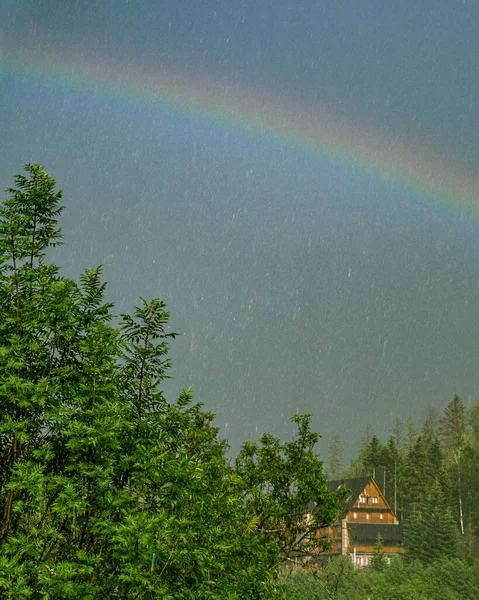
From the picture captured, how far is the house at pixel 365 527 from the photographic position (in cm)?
6194

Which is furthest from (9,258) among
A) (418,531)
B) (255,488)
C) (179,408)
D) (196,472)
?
(418,531)

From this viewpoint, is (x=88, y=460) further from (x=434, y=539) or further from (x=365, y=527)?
(x=365, y=527)

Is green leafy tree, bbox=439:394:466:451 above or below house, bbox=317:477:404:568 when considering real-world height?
above

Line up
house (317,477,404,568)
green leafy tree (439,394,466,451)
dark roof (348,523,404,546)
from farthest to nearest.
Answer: green leafy tree (439,394,466,451), dark roof (348,523,404,546), house (317,477,404,568)

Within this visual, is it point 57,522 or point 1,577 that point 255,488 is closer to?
point 57,522

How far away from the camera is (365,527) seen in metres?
66.5

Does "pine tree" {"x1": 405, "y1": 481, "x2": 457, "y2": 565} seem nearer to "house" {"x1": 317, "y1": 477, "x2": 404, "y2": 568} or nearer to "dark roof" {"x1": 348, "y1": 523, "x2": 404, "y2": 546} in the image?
"house" {"x1": 317, "y1": 477, "x2": 404, "y2": 568}

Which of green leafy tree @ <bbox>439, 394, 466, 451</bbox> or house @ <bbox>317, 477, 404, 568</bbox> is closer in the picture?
house @ <bbox>317, 477, 404, 568</bbox>

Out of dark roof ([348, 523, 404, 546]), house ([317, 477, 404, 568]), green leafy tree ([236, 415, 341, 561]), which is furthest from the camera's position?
dark roof ([348, 523, 404, 546])

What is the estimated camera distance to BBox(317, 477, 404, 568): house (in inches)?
2438

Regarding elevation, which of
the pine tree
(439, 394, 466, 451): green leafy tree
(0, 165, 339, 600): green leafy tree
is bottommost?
(0, 165, 339, 600): green leafy tree

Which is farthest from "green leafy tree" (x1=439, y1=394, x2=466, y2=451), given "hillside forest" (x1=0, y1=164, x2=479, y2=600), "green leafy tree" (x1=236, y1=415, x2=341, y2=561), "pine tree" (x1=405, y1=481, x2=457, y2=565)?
"hillside forest" (x1=0, y1=164, x2=479, y2=600)

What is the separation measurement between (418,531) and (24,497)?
56.8 meters

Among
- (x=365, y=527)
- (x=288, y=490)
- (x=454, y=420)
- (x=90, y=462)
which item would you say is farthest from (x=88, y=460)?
(x=454, y=420)
